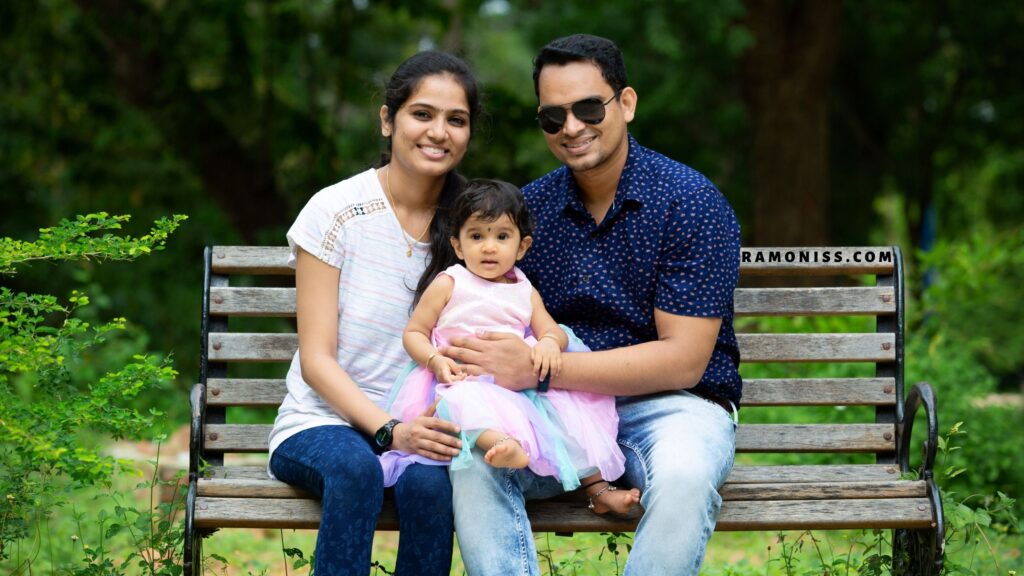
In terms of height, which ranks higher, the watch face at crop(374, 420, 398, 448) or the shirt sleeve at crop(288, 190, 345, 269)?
the shirt sleeve at crop(288, 190, 345, 269)

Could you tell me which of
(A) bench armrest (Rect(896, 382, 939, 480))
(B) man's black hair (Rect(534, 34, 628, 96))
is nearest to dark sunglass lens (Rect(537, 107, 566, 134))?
(B) man's black hair (Rect(534, 34, 628, 96))

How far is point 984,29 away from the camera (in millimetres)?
12250

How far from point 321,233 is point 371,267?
0.18 meters

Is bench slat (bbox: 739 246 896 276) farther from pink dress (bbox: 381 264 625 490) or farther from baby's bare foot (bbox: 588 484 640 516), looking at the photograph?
baby's bare foot (bbox: 588 484 640 516)

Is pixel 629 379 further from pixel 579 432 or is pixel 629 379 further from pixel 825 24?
pixel 825 24

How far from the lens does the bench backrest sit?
4023mm

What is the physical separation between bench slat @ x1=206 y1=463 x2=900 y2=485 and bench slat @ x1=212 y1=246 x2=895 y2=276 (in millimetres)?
675

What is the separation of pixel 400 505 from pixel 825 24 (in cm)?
701

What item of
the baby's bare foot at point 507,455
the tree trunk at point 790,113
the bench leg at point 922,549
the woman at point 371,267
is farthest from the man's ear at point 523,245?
the tree trunk at point 790,113

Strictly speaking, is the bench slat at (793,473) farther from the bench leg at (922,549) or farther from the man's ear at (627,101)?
the man's ear at (627,101)

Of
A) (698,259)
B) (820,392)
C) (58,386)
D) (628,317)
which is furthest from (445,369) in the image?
(820,392)

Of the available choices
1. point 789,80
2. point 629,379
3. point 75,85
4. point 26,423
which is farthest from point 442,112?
point 75,85

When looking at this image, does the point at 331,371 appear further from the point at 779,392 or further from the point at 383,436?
the point at 779,392

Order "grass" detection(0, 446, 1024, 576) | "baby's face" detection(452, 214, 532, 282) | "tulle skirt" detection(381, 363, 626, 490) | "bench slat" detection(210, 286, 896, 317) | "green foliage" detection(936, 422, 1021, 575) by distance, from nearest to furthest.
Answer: "tulle skirt" detection(381, 363, 626, 490), "baby's face" detection(452, 214, 532, 282), "green foliage" detection(936, 422, 1021, 575), "bench slat" detection(210, 286, 896, 317), "grass" detection(0, 446, 1024, 576)
